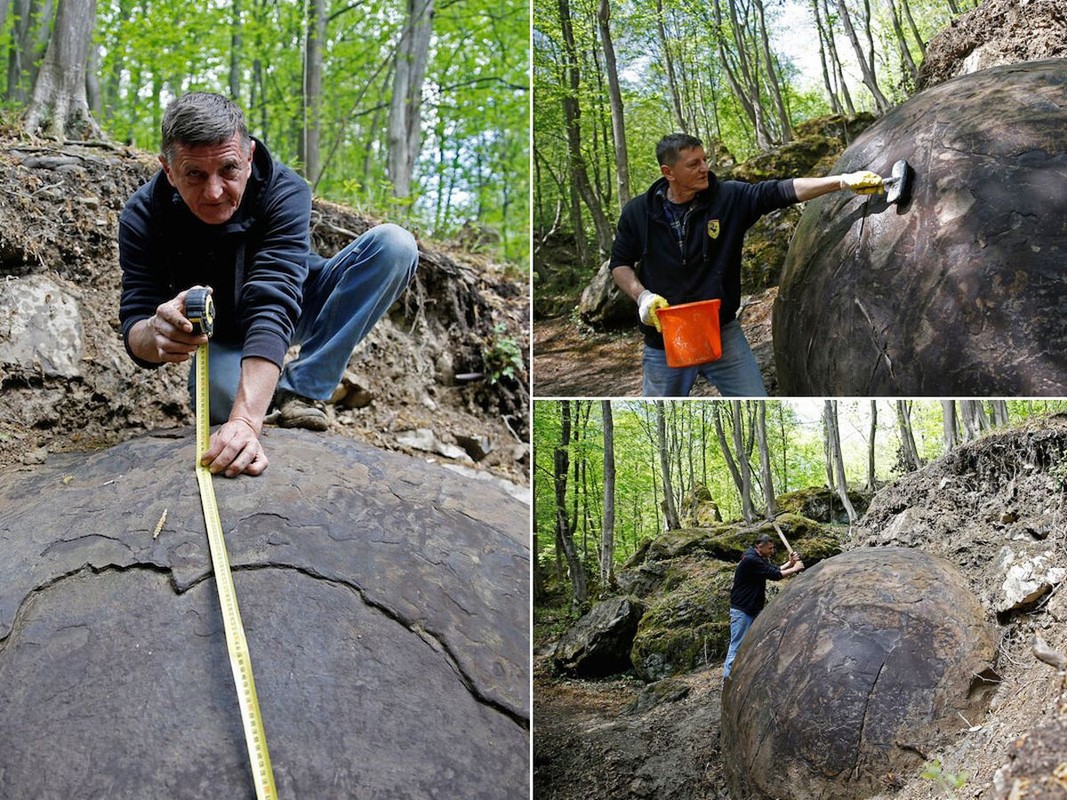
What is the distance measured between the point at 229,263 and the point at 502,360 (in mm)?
2273

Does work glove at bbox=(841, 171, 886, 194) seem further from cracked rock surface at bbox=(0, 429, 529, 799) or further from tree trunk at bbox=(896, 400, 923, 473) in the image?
cracked rock surface at bbox=(0, 429, 529, 799)

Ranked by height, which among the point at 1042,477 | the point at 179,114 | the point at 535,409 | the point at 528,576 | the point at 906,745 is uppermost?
the point at 179,114

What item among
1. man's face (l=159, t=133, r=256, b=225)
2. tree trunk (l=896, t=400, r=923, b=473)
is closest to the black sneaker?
man's face (l=159, t=133, r=256, b=225)

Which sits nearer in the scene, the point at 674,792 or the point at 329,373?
the point at 674,792

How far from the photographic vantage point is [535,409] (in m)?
2.46

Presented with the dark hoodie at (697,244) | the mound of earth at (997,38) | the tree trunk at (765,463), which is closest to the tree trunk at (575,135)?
the dark hoodie at (697,244)

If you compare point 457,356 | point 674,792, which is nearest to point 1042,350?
point 674,792

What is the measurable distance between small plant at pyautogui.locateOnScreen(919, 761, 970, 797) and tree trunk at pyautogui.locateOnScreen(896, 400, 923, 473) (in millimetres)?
738

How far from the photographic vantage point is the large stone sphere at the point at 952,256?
1759 millimetres

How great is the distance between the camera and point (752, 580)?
2469 mm

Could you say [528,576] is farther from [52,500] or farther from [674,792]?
[52,500]

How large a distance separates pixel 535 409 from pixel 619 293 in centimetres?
40

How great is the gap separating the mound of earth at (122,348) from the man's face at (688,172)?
87.9 inches

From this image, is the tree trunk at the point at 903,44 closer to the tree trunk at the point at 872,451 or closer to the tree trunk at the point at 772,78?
the tree trunk at the point at 772,78
